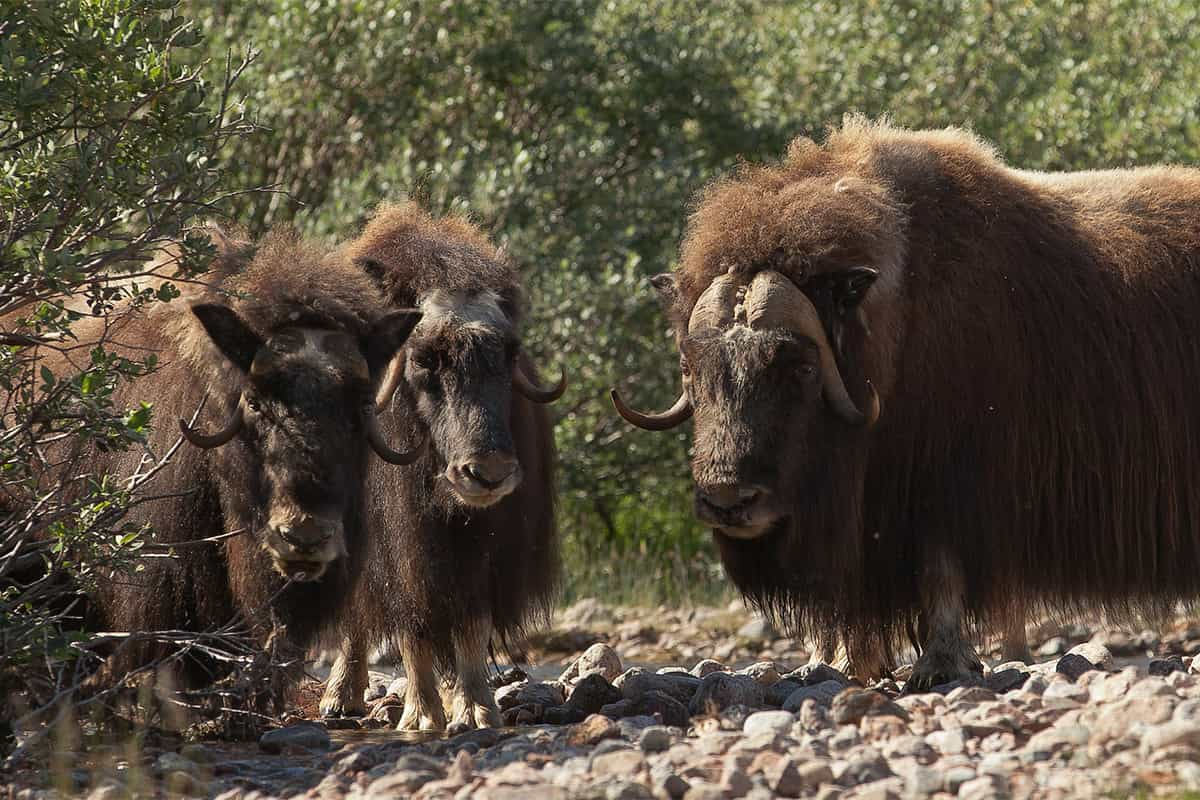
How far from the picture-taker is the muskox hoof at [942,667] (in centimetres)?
592

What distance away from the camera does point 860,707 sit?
15.2ft

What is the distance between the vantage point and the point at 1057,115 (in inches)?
474

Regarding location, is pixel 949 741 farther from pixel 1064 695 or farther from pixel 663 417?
pixel 663 417

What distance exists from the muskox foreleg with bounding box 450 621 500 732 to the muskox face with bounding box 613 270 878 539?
2.95ft

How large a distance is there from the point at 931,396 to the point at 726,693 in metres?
1.33

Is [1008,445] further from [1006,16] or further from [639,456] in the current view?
[1006,16]

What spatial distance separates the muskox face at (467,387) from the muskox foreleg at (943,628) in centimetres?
147

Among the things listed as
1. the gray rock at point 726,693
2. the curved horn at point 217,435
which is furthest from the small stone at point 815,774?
the curved horn at point 217,435

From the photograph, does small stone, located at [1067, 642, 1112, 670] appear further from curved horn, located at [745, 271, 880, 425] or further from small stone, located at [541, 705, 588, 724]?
small stone, located at [541, 705, 588, 724]

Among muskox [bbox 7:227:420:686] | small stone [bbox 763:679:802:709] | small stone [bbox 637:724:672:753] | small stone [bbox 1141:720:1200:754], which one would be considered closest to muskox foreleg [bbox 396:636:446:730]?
muskox [bbox 7:227:420:686]

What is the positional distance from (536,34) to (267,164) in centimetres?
207

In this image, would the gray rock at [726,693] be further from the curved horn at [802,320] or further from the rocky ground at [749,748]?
the curved horn at [802,320]

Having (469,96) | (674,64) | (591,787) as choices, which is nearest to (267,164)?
(469,96)

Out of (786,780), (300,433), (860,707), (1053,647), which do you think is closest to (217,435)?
(300,433)
